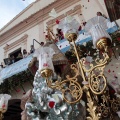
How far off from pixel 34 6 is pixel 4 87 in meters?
5.04

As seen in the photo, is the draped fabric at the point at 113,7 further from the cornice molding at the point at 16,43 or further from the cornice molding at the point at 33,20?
the cornice molding at the point at 16,43

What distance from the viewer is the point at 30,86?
7.41m

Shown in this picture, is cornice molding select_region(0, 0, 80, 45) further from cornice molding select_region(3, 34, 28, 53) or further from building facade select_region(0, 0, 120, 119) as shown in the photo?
cornice molding select_region(3, 34, 28, 53)

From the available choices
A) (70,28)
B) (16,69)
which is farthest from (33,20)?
(70,28)

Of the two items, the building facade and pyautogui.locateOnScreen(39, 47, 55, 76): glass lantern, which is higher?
the building facade

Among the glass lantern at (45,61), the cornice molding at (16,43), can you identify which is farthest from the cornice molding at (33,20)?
the glass lantern at (45,61)

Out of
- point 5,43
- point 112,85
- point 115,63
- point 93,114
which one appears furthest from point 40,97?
point 5,43

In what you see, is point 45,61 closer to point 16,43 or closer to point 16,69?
point 16,69

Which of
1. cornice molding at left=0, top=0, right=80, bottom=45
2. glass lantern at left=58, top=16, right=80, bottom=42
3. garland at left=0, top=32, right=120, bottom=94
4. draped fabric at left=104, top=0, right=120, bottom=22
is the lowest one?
glass lantern at left=58, top=16, right=80, bottom=42

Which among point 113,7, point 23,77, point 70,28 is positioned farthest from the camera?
point 23,77


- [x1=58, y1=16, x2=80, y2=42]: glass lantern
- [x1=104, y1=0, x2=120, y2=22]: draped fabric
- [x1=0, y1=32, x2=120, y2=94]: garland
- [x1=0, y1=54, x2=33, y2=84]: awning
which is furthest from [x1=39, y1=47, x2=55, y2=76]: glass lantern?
[x1=0, y1=54, x2=33, y2=84]: awning

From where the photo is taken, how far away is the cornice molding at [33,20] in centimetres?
944

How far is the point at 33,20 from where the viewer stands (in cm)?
1018

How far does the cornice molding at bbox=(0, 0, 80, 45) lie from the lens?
9.44 metres
